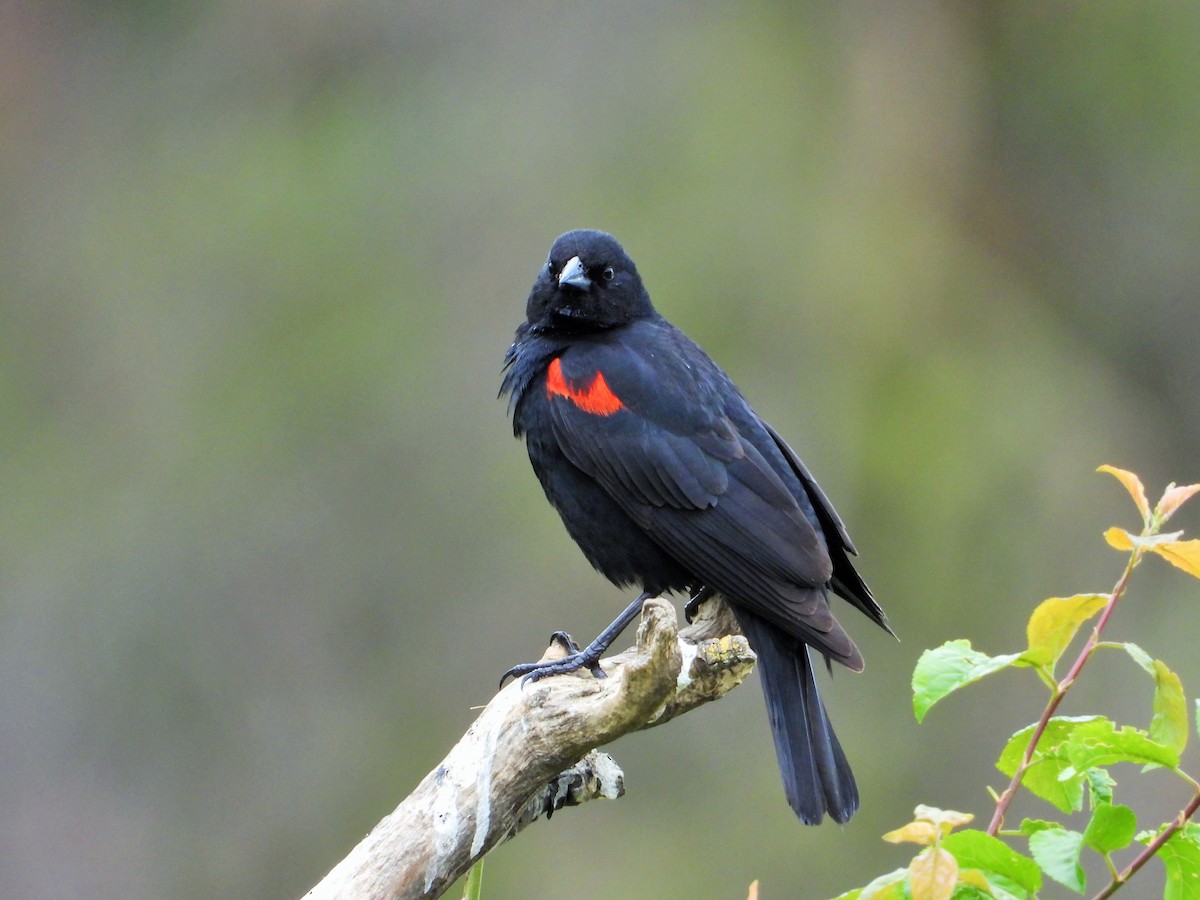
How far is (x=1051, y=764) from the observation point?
1479 millimetres

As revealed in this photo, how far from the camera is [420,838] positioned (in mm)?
2508

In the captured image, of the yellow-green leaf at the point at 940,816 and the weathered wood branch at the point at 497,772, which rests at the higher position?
the weathered wood branch at the point at 497,772

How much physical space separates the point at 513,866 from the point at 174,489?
8.81ft

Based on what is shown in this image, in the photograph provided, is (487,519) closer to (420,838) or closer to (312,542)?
(312,542)

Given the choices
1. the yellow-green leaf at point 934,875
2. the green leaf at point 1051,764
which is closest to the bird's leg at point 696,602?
the green leaf at point 1051,764

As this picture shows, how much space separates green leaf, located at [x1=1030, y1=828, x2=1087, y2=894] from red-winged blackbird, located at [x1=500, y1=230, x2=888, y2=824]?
154 centimetres

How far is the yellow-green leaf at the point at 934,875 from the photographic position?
44.1 inches

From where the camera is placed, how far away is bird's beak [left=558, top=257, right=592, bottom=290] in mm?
3660

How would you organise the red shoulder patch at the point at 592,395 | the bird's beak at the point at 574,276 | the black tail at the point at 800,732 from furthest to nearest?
the bird's beak at the point at 574,276 → the red shoulder patch at the point at 592,395 → the black tail at the point at 800,732

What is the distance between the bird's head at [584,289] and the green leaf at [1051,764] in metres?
2.41

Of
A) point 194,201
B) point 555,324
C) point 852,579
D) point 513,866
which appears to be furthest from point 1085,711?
point 194,201

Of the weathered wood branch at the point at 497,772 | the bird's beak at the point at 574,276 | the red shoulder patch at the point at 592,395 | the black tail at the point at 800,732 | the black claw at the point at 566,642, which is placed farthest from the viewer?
the bird's beak at the point at 574,276

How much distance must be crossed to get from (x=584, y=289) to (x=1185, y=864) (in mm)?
2670

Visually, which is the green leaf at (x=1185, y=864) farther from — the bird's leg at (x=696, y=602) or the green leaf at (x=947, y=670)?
the bird's leg at (x=696, y=602)
